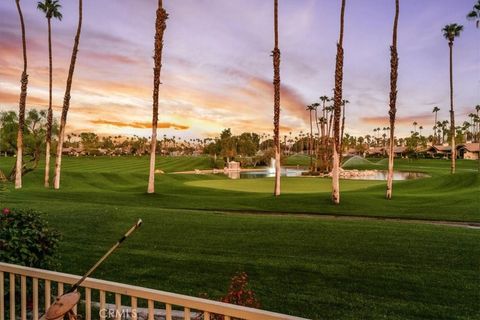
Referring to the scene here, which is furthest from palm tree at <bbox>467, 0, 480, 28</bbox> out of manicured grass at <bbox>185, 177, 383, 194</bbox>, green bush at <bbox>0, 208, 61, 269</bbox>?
green bush at <bbox>0, 208, 61, 269</bbox>

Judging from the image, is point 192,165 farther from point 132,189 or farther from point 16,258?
point 16,258

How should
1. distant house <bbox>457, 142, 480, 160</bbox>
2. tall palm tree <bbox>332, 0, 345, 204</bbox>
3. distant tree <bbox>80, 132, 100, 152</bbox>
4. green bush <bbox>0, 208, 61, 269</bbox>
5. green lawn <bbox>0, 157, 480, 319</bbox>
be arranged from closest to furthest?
green bush <bbox>0, 208, 61, 269</bbox>, green lawn <bbox>0, 157, 480, 319</bbox>, tall palm tree <bbox>332, 0, 345, 204</bbox>, distant house <bbox>457, 142, 480, 160</bbox>, distant tree <bbox>80, 132, 100, 152</bbox>

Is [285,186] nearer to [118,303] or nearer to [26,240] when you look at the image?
[26,240]

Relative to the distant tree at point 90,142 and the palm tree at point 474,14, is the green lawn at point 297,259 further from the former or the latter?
the distant tree at point 90,142

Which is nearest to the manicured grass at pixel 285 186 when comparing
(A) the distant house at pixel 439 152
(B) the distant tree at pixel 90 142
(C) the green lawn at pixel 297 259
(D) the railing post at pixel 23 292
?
(C) the green lawn at pixel 297 259

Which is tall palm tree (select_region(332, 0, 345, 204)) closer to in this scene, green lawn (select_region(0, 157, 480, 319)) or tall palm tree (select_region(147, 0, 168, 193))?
green lawn (select_region(0, 157, 480, 319))

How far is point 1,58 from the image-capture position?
27656 mm

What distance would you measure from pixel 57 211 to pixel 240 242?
8.76 metres

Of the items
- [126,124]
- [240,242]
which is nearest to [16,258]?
[240,242]

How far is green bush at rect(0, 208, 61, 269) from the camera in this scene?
6.64m

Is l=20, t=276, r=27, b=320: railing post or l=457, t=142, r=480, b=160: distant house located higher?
l=457, t=142, r=480, b=160: distant house

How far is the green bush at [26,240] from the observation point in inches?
261

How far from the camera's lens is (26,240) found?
6.84 metres

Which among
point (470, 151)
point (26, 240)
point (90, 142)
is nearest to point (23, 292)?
point (26, 240)
